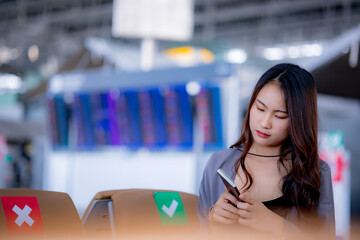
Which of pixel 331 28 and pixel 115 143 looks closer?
pixel 115 143

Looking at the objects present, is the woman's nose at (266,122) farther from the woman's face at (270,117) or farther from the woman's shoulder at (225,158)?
the woman's shoulder at (225,158)

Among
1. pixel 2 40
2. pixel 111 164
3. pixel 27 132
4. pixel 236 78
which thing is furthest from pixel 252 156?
pixel 2 40

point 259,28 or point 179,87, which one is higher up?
point 259,28

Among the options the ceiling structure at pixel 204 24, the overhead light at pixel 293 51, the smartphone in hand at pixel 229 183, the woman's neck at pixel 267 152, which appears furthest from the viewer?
the overhead light at pixel 293 51

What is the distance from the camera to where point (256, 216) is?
1207mm

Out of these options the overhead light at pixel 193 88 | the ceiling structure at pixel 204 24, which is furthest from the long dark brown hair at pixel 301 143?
the ceiling structure at pixel 204 24

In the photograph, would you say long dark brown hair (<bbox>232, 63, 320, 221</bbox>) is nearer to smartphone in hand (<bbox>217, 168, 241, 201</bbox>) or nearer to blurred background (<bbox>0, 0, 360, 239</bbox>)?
smartphone in hand (<bbox>217, 168, 241, 201</bbox>)

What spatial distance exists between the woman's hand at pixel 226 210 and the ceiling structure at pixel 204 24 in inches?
507

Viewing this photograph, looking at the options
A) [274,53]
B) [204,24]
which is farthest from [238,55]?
[204,24]

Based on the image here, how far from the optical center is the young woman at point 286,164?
1299 millimetres

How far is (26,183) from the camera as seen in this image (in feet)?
43.3

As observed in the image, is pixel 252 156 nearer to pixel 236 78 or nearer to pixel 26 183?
pixel 236 78

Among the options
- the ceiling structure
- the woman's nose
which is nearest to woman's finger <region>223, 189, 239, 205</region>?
the woman's nose

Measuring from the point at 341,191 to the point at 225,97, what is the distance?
1706mm
